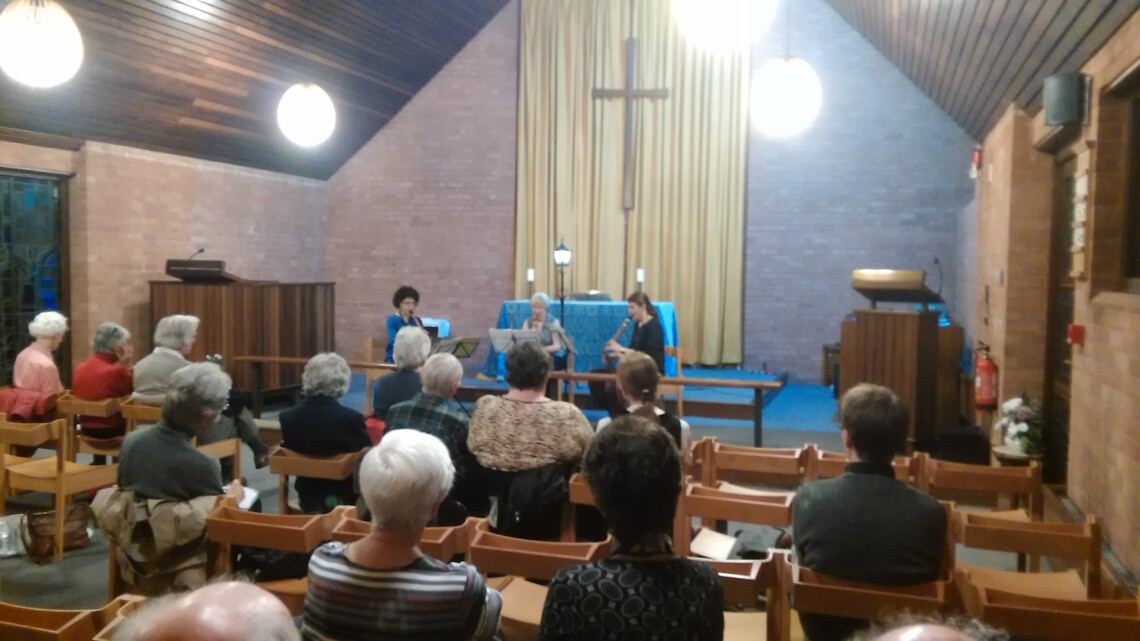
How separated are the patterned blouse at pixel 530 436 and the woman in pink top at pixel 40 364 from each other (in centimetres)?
280

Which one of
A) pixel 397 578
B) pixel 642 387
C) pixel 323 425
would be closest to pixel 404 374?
pixel 323 425

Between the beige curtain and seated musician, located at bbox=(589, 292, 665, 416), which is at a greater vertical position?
the beige curtain

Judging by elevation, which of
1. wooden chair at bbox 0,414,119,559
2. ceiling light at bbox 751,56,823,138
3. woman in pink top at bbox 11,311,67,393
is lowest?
wooden chair at bbox 0,414,119,559

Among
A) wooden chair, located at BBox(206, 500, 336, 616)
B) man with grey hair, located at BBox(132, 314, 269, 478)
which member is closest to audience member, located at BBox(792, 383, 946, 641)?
wooden chair, located at BBox(206, 500, 336, 616)

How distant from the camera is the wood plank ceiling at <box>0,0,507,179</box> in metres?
6.88

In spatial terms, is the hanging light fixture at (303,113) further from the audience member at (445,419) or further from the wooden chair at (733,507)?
the wooden chair at (733,507)

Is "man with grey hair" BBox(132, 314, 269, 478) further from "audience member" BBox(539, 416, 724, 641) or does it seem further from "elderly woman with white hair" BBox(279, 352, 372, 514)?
"audience member" BBox(539, 416, 724, 641)

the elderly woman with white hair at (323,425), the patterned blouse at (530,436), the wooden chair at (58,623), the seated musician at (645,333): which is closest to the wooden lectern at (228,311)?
the seated musician at (645,333)

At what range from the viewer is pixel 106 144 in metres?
7.84

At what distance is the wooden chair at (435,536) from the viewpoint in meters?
2.54

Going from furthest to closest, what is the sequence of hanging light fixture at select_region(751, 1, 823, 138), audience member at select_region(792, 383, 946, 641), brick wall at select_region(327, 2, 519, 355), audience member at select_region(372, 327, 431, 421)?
brick wall at select_region(327, 2, 519, 355), hanging light fixture at select_region(751, 1, 823, 138), audience member at select_region(372, 327, 431, 421), audience member at select_region(792, 383, 946, 641)

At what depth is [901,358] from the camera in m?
6.29

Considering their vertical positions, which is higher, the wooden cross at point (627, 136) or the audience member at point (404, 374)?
the wooden cross at point (627, 136)

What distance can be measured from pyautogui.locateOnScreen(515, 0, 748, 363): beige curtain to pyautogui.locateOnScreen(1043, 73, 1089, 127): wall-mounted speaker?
236 inches
